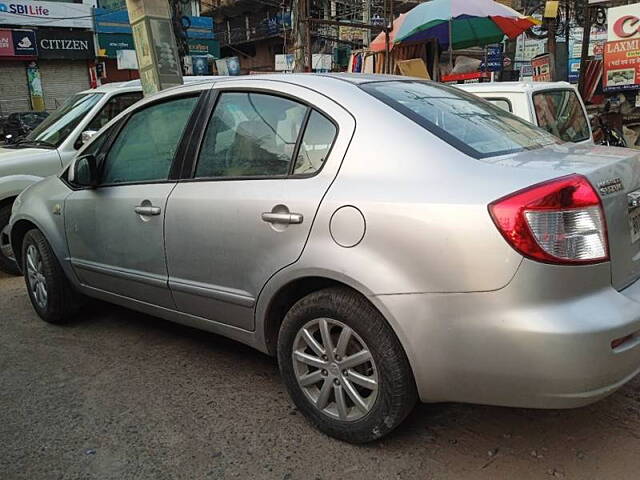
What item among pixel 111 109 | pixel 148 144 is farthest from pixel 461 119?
pixel 111 109

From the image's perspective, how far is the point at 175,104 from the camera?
3.39 meters

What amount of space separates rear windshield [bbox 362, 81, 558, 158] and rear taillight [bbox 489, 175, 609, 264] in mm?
365

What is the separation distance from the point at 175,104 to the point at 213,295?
3.86 feet

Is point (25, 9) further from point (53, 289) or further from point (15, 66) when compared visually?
point (53, 289)

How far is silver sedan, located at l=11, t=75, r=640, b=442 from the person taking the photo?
2064 mm

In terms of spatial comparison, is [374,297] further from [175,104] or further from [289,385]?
[175,104]

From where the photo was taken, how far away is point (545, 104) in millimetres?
5789

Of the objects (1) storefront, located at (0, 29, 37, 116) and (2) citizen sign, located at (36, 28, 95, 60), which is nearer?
(1) storefront, located at (0, 29, 37, 116)

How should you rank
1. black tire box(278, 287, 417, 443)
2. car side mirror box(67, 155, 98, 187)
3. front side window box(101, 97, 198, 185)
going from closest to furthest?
1. black tire box(278, 287, 417, 443)
2. front side window box(101, 97, 198, 185)
3. car side mirror box(67, 155, 98, 187)

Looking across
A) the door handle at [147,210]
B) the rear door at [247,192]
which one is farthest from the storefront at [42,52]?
the rear door at [247,192]

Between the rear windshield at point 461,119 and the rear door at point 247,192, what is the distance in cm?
31

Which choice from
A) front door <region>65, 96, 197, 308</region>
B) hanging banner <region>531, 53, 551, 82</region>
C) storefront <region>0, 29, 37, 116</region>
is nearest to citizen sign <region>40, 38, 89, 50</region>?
storefront <region>0, 29, 37, 116</region>

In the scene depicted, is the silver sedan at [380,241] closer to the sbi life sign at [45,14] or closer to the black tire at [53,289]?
the black tire at [53,289]

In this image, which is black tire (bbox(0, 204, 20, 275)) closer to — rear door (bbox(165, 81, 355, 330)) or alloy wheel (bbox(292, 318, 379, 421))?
rear door (bbox(165, 81, 355, 330))
